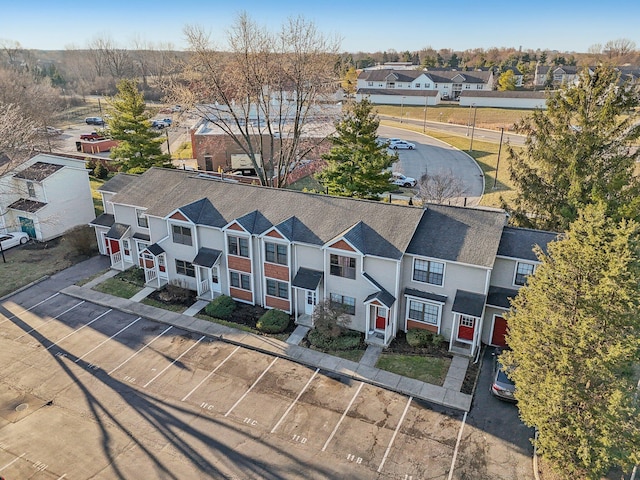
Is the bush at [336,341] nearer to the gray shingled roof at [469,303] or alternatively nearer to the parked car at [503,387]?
the gray shingled roof at [469,303]

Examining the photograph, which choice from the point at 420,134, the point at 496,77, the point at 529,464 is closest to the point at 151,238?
the point at 529,464

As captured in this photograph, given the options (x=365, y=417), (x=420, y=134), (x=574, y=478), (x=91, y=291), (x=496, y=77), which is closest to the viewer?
(x=574, y=478)

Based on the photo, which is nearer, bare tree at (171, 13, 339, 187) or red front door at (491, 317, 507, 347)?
red front door at (491, 317, 507, 347)

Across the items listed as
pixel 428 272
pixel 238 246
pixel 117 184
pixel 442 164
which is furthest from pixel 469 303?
pixel 442 164

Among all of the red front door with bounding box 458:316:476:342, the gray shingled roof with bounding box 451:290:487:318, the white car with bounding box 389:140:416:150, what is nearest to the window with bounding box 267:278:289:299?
the gray shingled roof with bounding box 451:290:487:318

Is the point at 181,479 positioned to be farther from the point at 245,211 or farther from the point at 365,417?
the point at 245,211

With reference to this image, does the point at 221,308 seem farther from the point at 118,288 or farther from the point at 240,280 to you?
the point at 118,288

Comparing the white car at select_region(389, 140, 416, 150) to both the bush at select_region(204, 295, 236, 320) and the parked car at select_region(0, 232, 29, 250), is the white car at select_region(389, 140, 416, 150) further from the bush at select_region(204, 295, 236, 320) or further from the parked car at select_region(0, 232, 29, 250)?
the parked car at select_region(0, 232, 29, 250)
